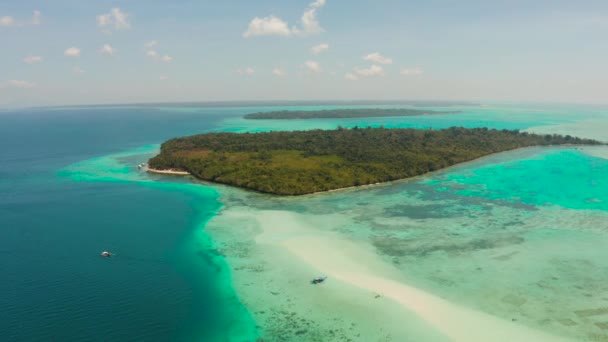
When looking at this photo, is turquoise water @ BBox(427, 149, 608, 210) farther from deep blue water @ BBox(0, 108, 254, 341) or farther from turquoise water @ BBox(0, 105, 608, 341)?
deep blue water @ BBox(0, 108, 254, 341)

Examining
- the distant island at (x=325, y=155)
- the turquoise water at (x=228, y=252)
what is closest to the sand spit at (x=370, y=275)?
the turquoise water at (x=228, y=252)

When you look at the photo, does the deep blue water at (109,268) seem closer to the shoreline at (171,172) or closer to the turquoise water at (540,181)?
the shoreline at (171,172)

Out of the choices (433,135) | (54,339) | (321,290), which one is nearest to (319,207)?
(321,290)

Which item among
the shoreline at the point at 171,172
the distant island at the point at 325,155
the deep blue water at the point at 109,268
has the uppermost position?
the distant island at the point at 325,155

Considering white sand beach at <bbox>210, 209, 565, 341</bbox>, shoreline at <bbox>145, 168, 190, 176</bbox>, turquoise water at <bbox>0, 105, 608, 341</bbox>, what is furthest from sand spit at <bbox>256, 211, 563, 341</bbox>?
shoreline at <bbox>145, 168, 190, 176</bbox>

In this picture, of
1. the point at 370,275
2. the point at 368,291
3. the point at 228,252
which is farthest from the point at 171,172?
the point at 368,291

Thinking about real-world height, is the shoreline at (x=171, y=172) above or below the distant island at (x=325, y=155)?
below
